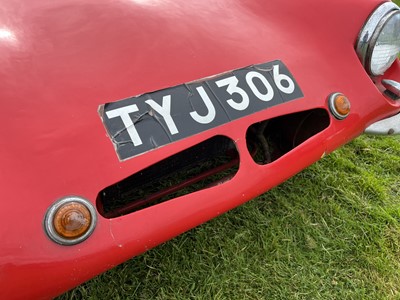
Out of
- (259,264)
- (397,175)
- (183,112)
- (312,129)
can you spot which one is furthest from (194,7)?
(397,175)

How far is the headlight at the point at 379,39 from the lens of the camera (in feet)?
5.32

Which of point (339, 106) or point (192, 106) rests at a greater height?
point (192, 106)

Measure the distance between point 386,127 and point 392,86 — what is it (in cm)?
16

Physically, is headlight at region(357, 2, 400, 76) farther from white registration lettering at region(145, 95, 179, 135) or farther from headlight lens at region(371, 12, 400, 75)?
white registration lettering at region(145, 95, 179, 135)

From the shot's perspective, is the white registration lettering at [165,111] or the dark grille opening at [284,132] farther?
the dark grille opening at [284,132]

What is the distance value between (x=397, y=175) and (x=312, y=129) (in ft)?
3.24

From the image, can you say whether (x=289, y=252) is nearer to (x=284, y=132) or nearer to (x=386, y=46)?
(x=284, y=132)

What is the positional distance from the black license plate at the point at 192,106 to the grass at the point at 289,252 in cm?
63

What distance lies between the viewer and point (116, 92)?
1.21 metres

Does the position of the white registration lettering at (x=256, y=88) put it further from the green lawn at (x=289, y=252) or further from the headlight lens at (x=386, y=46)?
the green lawn at (x=289, y=252)

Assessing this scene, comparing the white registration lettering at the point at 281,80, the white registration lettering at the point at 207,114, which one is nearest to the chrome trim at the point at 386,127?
the white registration lettering at the point at 281,80

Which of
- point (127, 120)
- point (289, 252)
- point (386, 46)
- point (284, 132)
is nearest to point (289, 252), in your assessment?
point (289, 252)

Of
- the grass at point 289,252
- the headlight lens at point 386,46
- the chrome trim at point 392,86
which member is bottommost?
the grass at point 289,252

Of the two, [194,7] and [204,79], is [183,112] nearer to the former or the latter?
[204,79]
